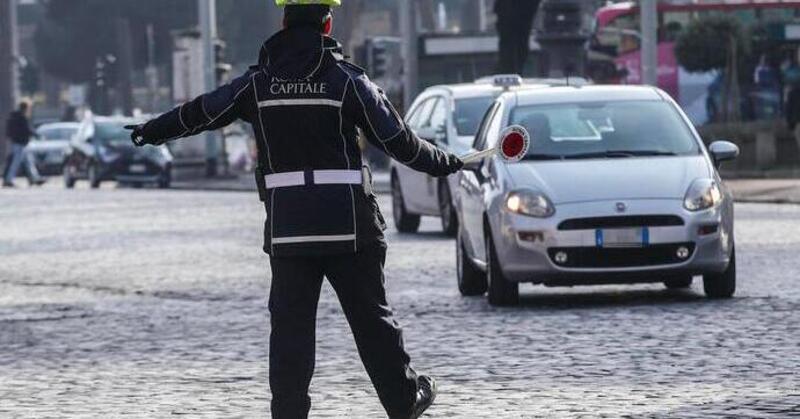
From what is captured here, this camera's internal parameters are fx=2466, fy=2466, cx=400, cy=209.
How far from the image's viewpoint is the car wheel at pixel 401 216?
24.8 meters

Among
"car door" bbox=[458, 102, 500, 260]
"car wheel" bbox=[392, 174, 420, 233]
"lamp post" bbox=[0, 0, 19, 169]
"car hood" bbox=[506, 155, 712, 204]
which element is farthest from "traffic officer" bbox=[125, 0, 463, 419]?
"lamp post" bbox=[0, 0, 19, 169]

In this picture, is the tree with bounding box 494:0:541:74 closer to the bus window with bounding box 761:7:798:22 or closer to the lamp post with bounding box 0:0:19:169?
the bus window with bounding box 761:7:798:22

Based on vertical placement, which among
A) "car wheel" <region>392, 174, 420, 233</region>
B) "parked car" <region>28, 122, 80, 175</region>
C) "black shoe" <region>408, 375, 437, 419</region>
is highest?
"black shoe" <region>408, 375, 437, 419</region>

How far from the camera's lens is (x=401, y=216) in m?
24.9

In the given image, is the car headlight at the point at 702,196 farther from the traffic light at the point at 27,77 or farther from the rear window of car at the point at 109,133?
the traffic light at the point at 27,77

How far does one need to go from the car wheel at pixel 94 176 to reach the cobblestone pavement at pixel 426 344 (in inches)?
1221

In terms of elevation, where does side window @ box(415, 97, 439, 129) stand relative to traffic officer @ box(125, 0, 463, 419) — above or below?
below

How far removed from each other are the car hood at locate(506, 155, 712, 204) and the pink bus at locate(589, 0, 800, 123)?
41.8 metres

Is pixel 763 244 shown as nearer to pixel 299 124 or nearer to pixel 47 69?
pixel 299 124

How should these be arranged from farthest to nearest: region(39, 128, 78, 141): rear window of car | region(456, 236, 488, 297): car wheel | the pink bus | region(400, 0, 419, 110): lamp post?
region(39, 128, 78, 141): rear window of car → the pink bus → region(400, 0, 419, 110): lamp post → region(456, 236, 488, 297): car wheel

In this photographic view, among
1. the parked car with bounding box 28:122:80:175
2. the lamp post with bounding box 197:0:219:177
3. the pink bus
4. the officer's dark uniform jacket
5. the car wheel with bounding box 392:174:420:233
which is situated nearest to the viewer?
the officer's dark uniform jacket

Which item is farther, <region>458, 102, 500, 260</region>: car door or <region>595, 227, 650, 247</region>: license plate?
<region>458, 102, 500, 260</region>: car door

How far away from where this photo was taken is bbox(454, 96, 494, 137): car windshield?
910 inches

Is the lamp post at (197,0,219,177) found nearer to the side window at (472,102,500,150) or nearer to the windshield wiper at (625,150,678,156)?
the side window at (472,102,500,150)
